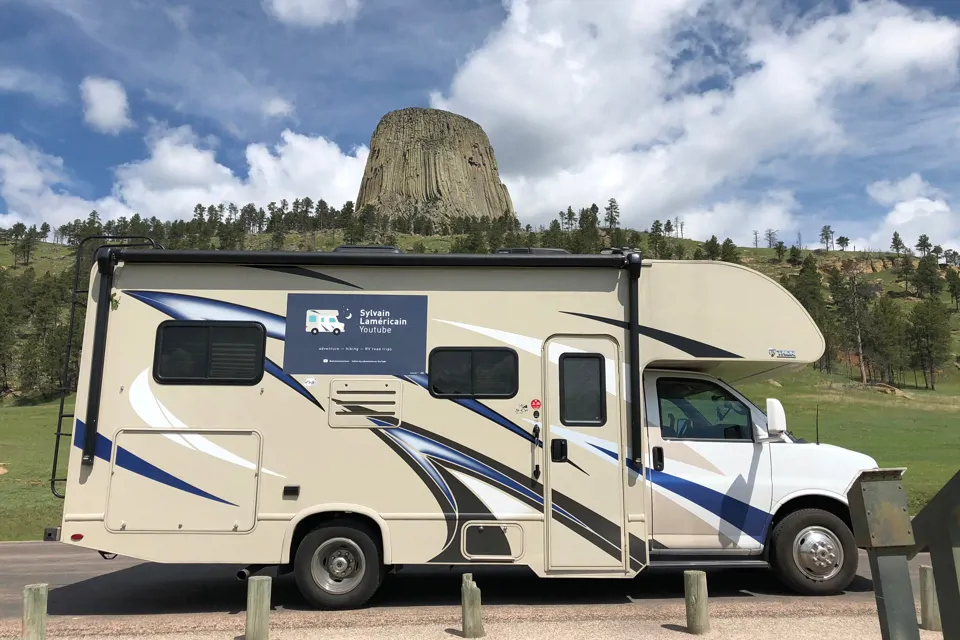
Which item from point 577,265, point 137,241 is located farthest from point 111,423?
point 577,265

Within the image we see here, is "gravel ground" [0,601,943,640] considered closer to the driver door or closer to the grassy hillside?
the driver door

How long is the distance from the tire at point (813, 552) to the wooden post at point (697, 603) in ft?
4.87

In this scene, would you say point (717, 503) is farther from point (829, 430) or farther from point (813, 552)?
point (829, 430)

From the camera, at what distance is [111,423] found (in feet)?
20.5

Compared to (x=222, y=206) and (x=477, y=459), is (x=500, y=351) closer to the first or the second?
(x=477, y=459)

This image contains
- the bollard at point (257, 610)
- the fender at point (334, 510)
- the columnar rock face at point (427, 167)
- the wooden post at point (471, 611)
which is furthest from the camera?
the columnar rock face at point (427, 167)

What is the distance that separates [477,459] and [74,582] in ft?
18.8

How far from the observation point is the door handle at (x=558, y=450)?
6.30 meters

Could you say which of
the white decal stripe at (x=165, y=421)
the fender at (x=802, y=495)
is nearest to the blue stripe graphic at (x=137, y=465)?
the white decal stripe at (x=165, y=421)

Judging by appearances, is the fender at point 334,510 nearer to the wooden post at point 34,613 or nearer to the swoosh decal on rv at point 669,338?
the wooden post at point 34,613

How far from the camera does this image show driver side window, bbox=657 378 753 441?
676 cm

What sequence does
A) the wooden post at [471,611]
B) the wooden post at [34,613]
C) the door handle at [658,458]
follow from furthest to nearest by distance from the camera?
the door handle at [658,458] → the wooden post at [471,611] → the wooden post at [34,613]

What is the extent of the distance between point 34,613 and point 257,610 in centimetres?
172

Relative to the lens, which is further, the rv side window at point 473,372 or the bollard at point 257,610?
the rv side window at point 473,372
